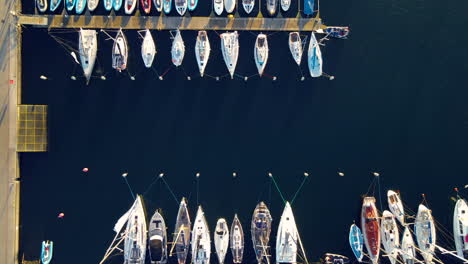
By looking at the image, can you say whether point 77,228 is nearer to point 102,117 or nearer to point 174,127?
point 102,117

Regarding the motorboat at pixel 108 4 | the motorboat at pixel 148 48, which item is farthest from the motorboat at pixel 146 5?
the motorboat at pixel 108 4

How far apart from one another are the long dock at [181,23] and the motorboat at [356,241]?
55.6 feet

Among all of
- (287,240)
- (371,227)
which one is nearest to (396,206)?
(371,227)

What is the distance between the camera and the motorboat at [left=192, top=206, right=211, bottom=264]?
27.3 metres

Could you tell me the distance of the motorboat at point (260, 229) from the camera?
27.8m

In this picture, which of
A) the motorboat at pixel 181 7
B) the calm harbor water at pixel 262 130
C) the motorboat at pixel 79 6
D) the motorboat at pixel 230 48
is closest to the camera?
the motorboat at pixel 79 6

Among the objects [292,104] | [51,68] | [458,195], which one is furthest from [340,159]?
[51,68]

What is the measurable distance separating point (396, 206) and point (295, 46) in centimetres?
1555

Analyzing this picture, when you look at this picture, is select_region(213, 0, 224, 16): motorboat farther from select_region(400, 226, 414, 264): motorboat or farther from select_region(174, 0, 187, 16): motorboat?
select_region(400, 226, 414, 264): motorboat

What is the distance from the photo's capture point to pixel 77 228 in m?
28.3

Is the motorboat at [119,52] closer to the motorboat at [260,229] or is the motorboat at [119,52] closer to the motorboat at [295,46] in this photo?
the motorboat at [295,46]

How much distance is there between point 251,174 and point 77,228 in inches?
593

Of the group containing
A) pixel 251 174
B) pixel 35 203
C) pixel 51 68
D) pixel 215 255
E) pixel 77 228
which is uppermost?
pixel 51 68

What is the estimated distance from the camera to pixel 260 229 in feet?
91.3
